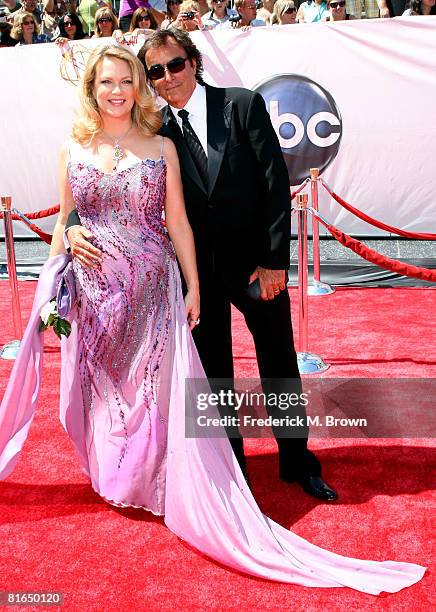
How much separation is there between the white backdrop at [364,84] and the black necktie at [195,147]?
4.59 metres

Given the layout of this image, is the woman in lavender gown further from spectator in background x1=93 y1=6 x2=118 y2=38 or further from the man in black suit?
spectator in background x1=93 y1=6 x2=118 y2=38

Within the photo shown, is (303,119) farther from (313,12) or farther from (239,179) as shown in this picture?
(239,179)

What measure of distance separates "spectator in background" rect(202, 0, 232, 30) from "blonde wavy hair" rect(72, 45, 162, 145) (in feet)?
19.9

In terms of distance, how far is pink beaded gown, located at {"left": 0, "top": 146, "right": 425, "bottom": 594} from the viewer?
9.02ft

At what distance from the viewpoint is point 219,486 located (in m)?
2.82

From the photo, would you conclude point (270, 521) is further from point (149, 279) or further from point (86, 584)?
point (149, 279)

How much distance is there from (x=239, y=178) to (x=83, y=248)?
2.27ft

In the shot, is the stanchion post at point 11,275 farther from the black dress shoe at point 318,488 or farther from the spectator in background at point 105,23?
the spectator in background at point 105,23

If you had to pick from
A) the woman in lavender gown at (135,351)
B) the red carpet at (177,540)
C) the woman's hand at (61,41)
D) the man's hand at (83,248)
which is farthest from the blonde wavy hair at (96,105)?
the woman's hand at (61,41)

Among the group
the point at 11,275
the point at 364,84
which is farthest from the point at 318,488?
the point at 364,84

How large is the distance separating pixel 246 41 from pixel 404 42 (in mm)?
1533

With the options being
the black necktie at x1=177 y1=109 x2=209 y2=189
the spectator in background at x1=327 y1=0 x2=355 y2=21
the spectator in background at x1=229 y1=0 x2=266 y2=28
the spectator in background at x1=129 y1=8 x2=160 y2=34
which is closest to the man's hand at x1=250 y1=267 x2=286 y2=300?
the black necktie at x1=177 y1=109 x2=209 y2=189

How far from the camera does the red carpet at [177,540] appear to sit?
2.49 m

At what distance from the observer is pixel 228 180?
2896 millimetres
